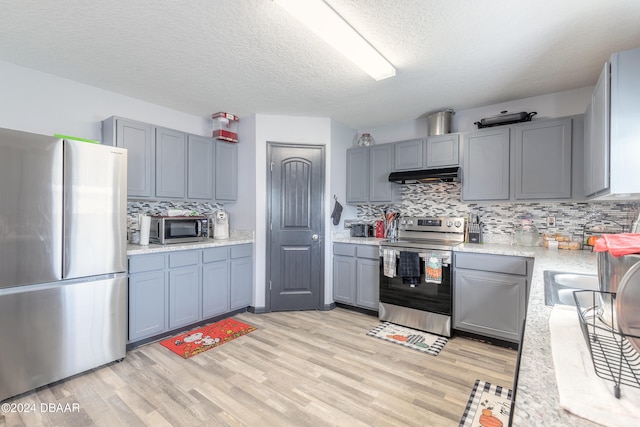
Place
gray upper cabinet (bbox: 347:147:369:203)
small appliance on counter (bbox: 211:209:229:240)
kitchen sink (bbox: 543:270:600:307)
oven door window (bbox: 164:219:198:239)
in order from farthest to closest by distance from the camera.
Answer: gray upper cabinet (bbox: 347:147:369:203) < small appliance on counter (bbox: 211:209:229:240) < oven door window (bbox: 164:219:198:239) < kitchen sink (bbox: 543:270:600:307)

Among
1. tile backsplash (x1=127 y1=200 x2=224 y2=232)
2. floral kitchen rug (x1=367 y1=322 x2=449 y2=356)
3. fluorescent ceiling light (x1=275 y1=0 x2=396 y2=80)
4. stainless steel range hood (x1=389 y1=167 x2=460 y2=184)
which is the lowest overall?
floral kitchen rug (x1=367 y1=322 x2=449 y2=356)

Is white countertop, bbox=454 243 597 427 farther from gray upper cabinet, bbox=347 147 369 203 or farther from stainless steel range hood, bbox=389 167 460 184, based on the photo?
gray upper cabinet, bbox=347 147 369 203

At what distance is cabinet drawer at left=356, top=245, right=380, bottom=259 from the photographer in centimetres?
348

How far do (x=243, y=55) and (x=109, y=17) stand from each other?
2.88ft

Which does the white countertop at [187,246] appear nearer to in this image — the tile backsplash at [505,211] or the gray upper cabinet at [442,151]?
the tile backsplash at [505,211]

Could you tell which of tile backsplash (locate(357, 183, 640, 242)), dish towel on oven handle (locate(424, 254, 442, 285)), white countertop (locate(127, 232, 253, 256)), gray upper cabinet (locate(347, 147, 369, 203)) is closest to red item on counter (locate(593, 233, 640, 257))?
dish towel on oven handle (locate(424, 254, 442, 285))

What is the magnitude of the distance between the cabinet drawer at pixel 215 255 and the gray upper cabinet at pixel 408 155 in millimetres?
2335

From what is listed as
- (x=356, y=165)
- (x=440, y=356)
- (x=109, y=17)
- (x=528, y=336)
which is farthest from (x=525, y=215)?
(x=109, y=17)

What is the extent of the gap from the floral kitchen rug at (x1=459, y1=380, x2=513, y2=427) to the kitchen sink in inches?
30.5

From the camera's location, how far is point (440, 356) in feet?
8.29

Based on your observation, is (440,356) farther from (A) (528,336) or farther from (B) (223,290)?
(B) (223,290)

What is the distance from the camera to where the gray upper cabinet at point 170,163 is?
3131mm

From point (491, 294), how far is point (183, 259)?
121 inches

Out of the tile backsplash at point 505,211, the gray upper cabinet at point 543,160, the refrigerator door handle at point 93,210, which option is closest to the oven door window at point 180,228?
the refrigerator door handle at point 93,210
